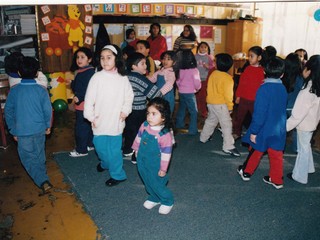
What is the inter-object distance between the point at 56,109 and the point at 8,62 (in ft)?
7.85

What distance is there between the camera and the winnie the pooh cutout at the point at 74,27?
610cm

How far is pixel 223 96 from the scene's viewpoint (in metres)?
4.00

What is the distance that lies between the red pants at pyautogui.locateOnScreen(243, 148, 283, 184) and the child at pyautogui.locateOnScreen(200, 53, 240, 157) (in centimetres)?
76

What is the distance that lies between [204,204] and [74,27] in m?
4.79

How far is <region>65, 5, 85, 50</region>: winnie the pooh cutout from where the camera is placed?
20.0 feet

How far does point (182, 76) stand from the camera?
473cm

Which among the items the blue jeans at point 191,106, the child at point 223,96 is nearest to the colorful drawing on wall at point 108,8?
the blue jeans at point 191,106

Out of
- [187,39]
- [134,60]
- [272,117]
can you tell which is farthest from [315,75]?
[187,39]

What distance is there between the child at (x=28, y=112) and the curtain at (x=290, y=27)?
6.42 meters

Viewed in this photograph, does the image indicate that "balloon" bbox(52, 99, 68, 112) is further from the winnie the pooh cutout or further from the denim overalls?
the denim overalls

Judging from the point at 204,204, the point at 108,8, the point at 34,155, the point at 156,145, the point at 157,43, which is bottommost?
the point at 204,204

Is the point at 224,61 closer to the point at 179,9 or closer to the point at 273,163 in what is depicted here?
the point at 273,163

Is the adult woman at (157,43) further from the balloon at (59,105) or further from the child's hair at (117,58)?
the child's hair at (117,58)

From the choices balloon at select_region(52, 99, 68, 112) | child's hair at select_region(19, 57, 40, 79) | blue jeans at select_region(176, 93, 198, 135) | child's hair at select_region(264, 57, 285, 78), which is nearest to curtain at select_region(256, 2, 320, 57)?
blue jeans at select_region(176, 93, 198, 135)
